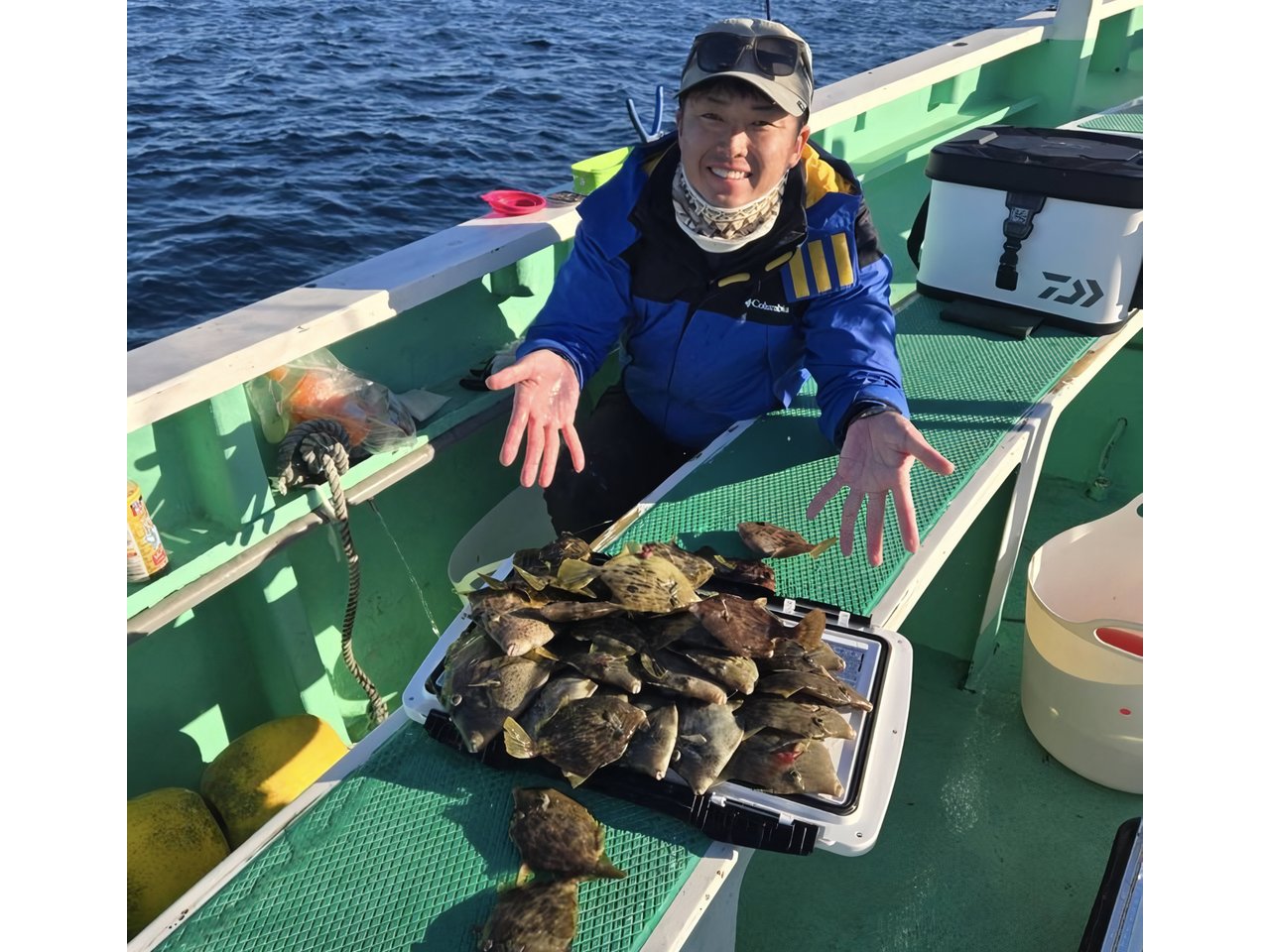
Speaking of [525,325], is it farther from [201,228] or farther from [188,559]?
[201,228]

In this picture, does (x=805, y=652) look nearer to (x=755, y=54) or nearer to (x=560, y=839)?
(x=560, y=839)

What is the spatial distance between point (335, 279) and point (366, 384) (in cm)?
36

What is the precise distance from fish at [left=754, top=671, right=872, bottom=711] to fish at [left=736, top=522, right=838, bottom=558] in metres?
0.58

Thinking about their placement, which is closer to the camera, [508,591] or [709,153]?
[508,591]

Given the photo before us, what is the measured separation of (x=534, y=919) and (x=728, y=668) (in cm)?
59

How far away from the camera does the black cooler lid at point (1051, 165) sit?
339cm

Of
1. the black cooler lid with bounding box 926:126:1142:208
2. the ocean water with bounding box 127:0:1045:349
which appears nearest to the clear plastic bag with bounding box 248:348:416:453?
the black cooler lid with bounding box 926:126:1142:208

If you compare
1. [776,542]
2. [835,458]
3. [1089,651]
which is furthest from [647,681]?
[1089,651]

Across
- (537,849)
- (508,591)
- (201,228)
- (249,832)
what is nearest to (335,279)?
(508,591)

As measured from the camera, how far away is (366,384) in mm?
3150

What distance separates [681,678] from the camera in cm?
186

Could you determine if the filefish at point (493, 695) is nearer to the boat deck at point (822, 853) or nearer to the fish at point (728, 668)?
the boat deck at point (822, 853)

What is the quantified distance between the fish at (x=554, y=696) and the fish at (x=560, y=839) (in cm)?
14

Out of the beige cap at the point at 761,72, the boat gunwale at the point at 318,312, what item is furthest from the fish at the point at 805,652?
the boat gunwale at the point at 318,312
